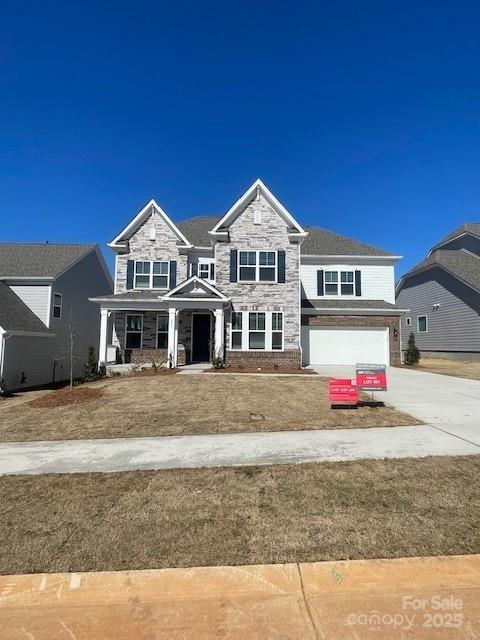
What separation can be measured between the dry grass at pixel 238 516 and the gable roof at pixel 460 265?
23135mm

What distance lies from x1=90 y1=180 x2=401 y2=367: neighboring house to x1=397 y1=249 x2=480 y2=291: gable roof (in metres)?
5.58

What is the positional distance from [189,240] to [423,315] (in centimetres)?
1914

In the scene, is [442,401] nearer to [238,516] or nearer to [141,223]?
[238,516]

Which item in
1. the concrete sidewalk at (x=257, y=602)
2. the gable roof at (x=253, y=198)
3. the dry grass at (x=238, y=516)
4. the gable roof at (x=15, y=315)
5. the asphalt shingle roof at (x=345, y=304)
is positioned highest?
the gable roof at (x=253, y=198)

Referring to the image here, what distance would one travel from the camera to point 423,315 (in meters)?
29.2

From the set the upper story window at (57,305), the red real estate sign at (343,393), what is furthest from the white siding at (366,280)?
the red real estate sign at (343,393)

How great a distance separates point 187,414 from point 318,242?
1860 centimetres

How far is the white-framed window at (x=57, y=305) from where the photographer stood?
2131cm

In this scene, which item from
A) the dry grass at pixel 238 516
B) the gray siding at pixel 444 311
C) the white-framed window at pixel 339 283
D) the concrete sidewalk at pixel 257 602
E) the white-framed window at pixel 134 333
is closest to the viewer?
the concrete sidewalk at pixel 257 602

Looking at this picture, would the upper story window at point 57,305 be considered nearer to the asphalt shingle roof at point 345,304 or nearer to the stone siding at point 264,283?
the stone siding at point 264,283

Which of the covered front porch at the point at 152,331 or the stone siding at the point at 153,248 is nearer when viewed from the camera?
the covered front porch at the point at 152,331

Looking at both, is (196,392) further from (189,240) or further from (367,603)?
(189,240)

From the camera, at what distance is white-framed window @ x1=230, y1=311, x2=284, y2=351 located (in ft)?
62.8

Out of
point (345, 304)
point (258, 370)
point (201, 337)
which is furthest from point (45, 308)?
point (345, 304)
